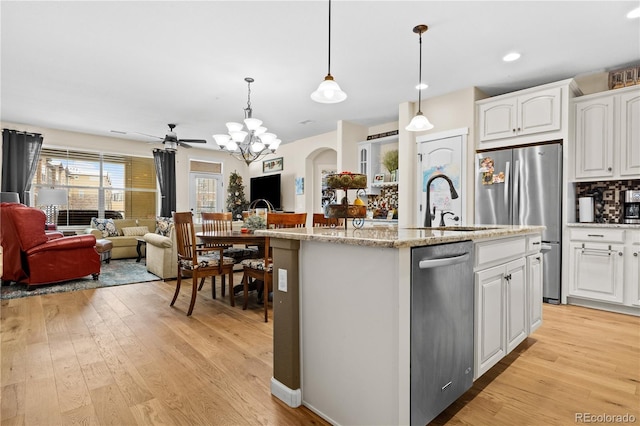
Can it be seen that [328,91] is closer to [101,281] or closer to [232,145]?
[232,145]

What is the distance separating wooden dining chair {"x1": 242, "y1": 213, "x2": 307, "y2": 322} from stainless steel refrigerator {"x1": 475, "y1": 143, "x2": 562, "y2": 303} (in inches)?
95.3

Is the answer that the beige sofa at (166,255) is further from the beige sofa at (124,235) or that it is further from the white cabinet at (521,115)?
the white cabinet at (521,115)

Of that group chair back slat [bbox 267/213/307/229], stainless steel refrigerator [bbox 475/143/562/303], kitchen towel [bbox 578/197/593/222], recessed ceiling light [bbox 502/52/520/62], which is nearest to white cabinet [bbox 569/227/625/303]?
stainless steel refrigerator [bbox 475/143/562/303]

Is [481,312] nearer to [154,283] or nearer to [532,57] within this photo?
[532,57]

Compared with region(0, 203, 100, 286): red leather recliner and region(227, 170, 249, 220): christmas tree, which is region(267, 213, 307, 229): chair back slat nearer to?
region(0, 203, 100, 286): red leather recliner

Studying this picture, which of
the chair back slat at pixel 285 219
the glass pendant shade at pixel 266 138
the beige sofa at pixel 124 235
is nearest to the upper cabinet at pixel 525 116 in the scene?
the chair back slat at pixel 285 219

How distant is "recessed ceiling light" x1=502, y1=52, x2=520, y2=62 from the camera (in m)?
3.42

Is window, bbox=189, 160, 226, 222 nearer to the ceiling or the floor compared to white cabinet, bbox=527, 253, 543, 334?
nearer to the ceiling

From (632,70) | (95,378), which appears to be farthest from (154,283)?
(632,70)

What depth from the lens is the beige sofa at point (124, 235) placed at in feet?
21.6

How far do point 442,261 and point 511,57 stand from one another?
314cm

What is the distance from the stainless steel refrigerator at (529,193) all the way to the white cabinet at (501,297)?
5.03 feet

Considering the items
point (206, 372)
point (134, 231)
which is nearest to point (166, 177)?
point (134, 231)

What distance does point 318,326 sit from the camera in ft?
5.49
